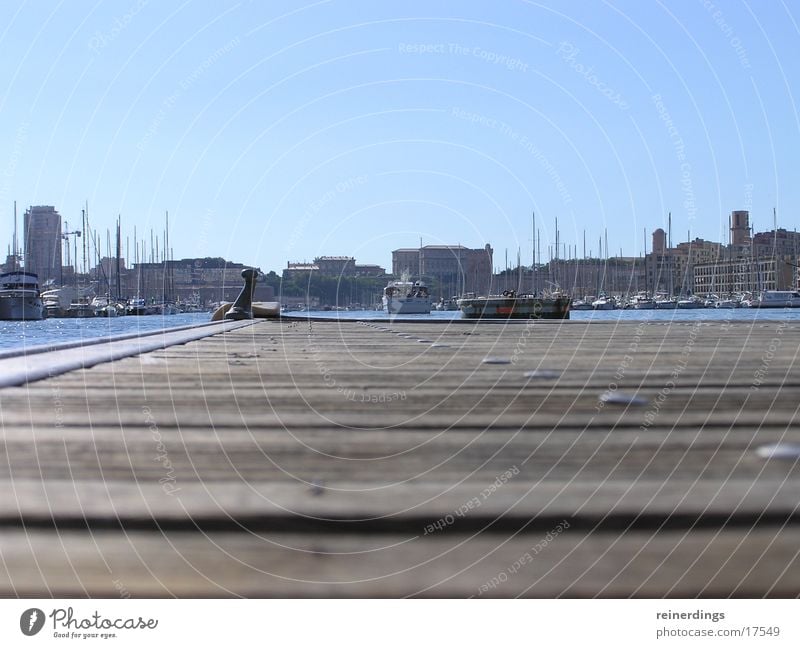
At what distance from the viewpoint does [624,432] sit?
6.56ft

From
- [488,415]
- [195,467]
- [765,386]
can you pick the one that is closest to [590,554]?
[195,467]

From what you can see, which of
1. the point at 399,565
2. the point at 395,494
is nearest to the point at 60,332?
the point at 395,494

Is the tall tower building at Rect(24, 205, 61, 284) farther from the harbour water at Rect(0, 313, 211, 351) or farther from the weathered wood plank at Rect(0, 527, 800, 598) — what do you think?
the weathered wood plank at Rect(0, 527, 800, 598)

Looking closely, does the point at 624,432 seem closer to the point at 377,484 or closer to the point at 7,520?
the point at 377,484

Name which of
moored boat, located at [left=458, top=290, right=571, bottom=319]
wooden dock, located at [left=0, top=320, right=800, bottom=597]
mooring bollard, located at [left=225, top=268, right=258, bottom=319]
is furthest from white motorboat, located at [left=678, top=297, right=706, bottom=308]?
wooden dock, located at [left=0, top=320, right=800, bottom=597]

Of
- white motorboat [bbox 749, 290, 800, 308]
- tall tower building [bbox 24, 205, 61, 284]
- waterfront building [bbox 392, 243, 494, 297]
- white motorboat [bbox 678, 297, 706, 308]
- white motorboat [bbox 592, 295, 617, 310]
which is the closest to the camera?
tall tower building [bbox 24, 205, 61, 284]

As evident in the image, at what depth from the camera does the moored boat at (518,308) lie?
3462 cm

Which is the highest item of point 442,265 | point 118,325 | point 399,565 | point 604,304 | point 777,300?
point 442,265

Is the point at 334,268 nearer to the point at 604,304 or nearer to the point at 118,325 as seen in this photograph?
the point at 604,304

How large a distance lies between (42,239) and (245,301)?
1884 inches

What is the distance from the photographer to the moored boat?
3462 centimetres

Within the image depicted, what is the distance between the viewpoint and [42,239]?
5903 cm

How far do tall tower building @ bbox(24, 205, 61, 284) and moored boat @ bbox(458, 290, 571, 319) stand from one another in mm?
25939
